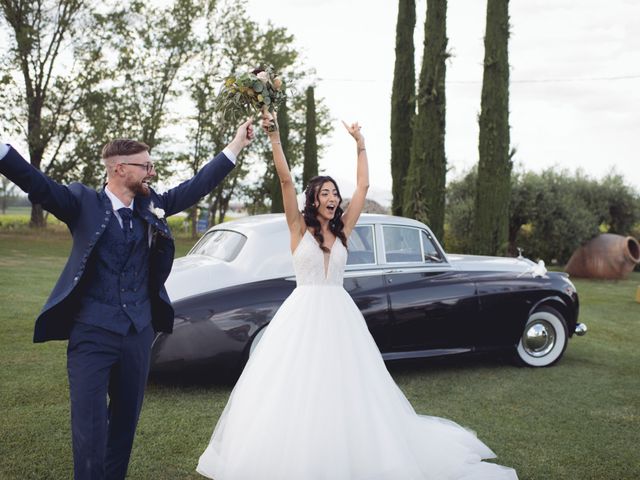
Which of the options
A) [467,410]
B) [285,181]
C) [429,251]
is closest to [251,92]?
[285,181]

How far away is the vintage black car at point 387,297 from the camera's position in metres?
5.58

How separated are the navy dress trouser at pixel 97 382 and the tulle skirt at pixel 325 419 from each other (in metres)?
0.78

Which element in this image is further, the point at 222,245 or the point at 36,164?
the point at 36,164

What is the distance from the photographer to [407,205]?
622 inches

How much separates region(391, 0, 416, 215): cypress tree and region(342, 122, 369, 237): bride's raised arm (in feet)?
45.7

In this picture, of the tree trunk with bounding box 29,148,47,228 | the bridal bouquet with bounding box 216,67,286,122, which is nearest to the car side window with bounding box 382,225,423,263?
the bridal bouquet with bounding box 216,67,286,122

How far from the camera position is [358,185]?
4.52m

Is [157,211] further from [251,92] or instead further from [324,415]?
[324,415]

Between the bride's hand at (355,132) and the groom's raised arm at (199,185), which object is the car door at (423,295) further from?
the groom's raised arm at (199,185)

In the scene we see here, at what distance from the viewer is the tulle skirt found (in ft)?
11.7

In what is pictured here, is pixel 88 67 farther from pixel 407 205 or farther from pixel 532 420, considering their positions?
pixel 532 420

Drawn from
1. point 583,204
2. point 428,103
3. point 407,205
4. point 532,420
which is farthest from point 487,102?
point 532,420

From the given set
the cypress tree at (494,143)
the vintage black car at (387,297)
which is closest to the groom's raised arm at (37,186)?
the vintage black car at (387,297)

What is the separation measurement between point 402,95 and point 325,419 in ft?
53.0
